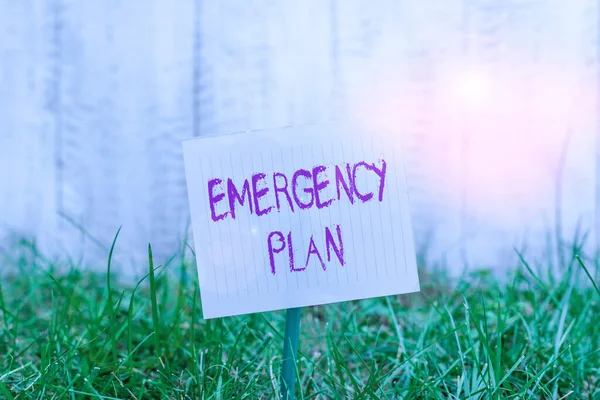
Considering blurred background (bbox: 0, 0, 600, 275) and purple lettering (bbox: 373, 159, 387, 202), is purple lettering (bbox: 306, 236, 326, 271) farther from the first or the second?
blurred background (bbox: 0, 0, 600, 275)

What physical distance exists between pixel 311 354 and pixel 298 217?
30cm

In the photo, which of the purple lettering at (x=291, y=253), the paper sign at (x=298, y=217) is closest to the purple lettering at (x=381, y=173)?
the paper sign at (x=298, y=217)

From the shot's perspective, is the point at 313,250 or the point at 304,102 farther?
the point at 304,102

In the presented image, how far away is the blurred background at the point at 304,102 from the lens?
1270 millimetres

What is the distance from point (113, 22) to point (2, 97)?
0.30m

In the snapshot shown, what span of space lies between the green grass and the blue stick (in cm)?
1

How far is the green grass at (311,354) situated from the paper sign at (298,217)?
0.23 ft

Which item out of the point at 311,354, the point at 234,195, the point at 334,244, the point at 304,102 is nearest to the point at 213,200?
the point at 234,195

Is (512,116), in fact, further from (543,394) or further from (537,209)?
(543,394)

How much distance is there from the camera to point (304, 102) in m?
1.31

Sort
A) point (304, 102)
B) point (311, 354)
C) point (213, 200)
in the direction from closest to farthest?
1. point (213, 200)
2. point (311, 354)
3. point (304, 102)

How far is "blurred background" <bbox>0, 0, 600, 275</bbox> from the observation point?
4.17 ft

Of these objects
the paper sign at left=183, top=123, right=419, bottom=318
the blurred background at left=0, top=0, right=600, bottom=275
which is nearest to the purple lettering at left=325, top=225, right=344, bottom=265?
the paper sign at left=183, top=123, right=419, bottom=318

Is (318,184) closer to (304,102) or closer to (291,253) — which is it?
(291,253)
